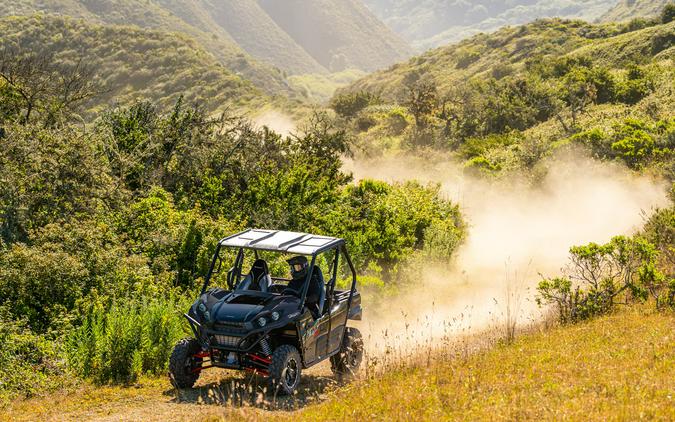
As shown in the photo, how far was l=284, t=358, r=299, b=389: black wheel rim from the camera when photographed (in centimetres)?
1005

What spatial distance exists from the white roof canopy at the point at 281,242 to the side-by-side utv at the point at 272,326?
0.02m

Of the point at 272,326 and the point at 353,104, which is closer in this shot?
the point at 272,326

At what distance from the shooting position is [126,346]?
37.3 feet

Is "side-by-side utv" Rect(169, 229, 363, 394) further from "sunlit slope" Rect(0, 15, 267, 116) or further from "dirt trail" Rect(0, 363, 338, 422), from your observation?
"sunlit slope" Rect(0, 15, 267, 116)

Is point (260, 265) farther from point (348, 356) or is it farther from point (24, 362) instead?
point (24, 362)

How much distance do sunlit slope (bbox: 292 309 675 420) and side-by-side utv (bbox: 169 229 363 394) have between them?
0.99 meters

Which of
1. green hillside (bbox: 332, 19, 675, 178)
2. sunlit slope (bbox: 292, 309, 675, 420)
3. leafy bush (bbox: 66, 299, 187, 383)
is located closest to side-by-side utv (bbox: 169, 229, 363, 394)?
sunlit slope (bbox: 292, 309, 675, 420)

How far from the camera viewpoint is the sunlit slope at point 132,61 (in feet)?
268

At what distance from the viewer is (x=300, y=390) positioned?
34.8 ft

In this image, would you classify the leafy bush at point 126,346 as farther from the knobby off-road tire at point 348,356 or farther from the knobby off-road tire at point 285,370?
the knobby off-road tire at point 348,356

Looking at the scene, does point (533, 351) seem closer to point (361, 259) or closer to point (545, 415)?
point (545, 415)

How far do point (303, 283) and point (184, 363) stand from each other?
7.25 ft

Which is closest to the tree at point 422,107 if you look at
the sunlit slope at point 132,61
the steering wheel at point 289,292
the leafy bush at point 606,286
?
the sunlit slope at point 132,61

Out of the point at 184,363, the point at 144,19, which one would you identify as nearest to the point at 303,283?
the point at 184,363
